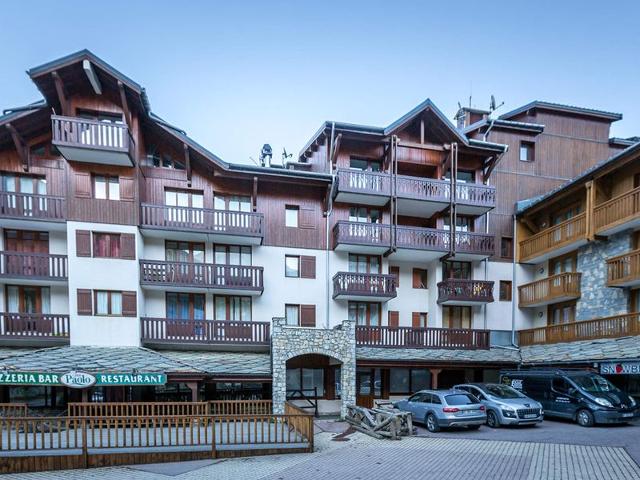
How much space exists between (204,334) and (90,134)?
31.9 feet

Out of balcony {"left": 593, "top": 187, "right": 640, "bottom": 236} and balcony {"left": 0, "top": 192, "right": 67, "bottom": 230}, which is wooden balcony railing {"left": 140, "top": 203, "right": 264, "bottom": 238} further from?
balcony {"left": 593, "top": 187, "right": 640, "bottom": 236}

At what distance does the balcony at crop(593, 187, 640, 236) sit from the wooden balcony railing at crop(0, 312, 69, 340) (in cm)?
2366

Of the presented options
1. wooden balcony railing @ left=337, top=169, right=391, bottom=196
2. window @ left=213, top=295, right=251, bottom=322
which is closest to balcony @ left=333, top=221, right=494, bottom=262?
wooden balcony railing @ left=337, top=169, right=391, bottom=196

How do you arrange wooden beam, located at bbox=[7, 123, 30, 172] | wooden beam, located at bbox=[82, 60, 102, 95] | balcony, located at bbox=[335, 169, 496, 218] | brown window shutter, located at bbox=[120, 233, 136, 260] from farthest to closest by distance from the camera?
balcony, located at bbox=[335, 169, 496, 218] → brown window shutter, located at bbox=[120, 233, 136, 260] → wooden beam, located at bbox=[7, 123, 30, 172] → wooden beam, located at bbox=[82, 60, 102, 95]

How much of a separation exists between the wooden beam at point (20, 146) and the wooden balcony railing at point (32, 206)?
1.55m

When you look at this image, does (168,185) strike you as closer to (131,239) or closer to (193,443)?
(131,239)

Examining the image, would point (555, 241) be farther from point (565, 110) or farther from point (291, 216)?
point (291, 216)

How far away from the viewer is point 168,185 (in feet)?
60.6

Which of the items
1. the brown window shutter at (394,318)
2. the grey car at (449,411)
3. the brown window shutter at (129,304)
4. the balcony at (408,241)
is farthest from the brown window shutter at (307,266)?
the grey car at (449,411)

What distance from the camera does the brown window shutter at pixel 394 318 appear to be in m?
20.6

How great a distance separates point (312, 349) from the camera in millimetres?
16875

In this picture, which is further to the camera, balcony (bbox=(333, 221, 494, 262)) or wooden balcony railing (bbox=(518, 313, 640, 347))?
balcony (bbox=(333, 221, 494, 262))

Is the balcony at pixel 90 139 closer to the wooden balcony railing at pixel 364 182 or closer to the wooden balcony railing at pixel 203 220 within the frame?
the wooden balcony railing at pixel 203 220

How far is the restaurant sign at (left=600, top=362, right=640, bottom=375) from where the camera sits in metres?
13.3
